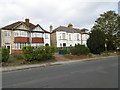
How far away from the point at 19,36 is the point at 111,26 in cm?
2642

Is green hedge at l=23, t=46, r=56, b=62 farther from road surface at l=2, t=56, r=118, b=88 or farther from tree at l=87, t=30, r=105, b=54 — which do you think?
tree at l=87, t=30, r=105, b=54

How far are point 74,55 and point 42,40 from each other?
15.2 metres

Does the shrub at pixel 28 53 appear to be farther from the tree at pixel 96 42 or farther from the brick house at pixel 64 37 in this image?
the brick house at pixel 64 37

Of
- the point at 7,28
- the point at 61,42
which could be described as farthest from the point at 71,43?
the point at 7,28

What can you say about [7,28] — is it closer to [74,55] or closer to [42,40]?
[42,40]

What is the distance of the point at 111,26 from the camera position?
30266 millimetres

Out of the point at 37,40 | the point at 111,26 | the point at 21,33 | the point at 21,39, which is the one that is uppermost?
the point at 111,26

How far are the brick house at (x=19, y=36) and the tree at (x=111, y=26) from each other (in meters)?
19.0

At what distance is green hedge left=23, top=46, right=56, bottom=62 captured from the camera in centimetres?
1445

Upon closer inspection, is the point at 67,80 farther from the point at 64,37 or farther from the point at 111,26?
the point at 64,37

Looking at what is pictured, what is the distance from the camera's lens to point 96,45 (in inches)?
907

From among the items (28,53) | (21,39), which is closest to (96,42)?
(28,53)

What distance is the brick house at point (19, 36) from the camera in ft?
89.5

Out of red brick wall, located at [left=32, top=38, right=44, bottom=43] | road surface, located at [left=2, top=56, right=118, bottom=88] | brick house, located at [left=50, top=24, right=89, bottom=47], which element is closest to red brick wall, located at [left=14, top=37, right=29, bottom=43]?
red brick wall, located at [left=32, top=38, right=44, bottom=43]
